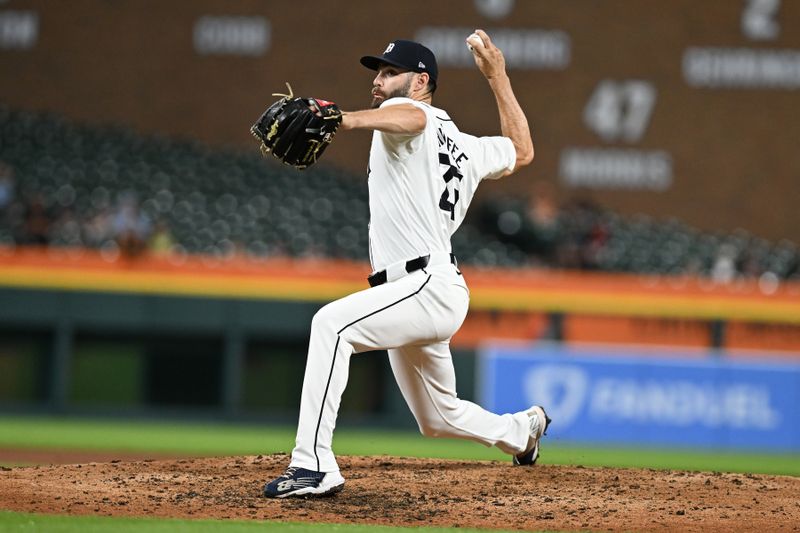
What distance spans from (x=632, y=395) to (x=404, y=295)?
708 cm

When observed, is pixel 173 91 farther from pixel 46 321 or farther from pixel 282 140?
pixel 282 140

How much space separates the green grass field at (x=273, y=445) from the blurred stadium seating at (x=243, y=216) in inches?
74.8

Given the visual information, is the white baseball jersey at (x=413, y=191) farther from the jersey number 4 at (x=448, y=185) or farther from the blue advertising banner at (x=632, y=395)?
the blue advertising banner at (x=632, y=395)

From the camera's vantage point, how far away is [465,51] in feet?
46.3

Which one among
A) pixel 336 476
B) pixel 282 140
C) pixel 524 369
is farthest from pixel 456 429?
pixel 524 369

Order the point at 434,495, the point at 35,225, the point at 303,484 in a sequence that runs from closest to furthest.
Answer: the point at 303,484, the point at 434,495, the point at 35,225

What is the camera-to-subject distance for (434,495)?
188 inches

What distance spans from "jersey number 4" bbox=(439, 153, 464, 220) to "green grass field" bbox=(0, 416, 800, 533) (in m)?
2.83

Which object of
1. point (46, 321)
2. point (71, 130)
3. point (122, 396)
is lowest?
point (122, 396)

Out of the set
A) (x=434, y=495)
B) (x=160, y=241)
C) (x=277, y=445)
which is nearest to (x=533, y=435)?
(x=434, y=495)

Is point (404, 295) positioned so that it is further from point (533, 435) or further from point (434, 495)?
point (533, 435)

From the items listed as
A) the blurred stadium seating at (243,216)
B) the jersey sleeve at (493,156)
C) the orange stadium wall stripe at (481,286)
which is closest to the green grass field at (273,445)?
the orange stadium wall stripe at (481,286)

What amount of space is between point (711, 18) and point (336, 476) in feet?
35.8

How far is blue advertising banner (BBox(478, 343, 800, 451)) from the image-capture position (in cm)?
1104
